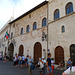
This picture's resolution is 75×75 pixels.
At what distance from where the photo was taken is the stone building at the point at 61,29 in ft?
29.9

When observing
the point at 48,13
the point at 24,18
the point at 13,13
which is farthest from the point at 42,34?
the point at 13,13

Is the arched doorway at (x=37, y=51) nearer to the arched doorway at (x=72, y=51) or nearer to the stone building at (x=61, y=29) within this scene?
the stone building at (x=61, y=29)

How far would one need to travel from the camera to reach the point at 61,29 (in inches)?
402

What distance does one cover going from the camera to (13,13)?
25.9 meters

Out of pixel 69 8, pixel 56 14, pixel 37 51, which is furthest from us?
pixel 37 51

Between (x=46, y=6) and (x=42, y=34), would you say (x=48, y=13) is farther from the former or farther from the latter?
(x=42, y=34)

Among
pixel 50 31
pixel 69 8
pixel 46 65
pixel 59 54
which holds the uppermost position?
pixel 69 8

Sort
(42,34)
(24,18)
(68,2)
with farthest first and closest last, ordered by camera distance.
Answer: (24,18), (42,34), (68,2)

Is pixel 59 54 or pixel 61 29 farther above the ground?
pixel 61 29

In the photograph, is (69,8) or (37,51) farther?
(37,51)

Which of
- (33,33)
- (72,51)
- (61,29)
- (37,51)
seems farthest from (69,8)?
(37,51)

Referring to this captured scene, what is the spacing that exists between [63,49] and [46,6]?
7462 mm

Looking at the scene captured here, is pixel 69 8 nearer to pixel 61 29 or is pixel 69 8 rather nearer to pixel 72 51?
pixel 61 29

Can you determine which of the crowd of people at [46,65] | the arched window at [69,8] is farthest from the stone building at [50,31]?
the crowd of people at [46,65]
